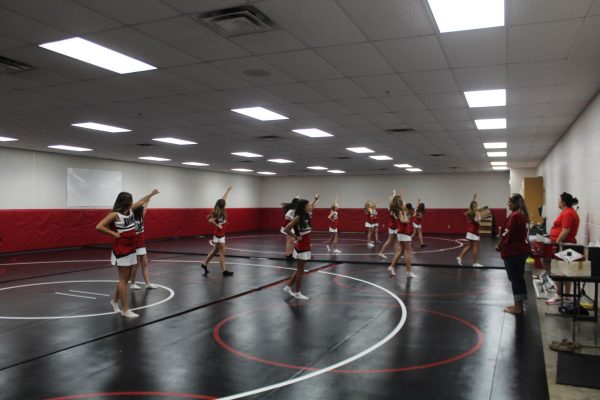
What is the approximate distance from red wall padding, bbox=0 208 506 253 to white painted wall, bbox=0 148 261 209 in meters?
0.54

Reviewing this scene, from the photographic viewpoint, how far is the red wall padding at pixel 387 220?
24803 millimetres

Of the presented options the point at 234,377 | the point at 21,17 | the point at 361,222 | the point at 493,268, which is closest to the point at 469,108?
the point at 493,268

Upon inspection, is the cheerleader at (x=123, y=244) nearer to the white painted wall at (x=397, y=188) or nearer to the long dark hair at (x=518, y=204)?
the long dark hair at (x=518, y=204)

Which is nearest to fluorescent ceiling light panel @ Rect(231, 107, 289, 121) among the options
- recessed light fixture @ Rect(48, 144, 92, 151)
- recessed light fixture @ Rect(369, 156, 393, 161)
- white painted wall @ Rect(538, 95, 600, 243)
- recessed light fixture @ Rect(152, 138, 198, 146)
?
recessed light fixture @ Rect(152, 138, 198, 146)

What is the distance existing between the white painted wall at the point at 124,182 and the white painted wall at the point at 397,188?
78.2 inches

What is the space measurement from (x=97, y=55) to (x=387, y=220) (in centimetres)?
2177

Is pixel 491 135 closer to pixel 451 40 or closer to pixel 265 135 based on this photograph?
pixel 265 135

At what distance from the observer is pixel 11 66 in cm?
601

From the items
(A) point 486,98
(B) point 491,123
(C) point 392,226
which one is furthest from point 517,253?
(C) point 392,226

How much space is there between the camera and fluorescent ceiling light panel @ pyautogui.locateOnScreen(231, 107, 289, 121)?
29.0 feet

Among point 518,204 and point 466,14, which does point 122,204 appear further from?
point 518,204

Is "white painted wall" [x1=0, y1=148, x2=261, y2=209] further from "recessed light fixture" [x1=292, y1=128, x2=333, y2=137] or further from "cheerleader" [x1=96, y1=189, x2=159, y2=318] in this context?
"cheerleader" [x1=96, y1=189, x2=159, y2=318]

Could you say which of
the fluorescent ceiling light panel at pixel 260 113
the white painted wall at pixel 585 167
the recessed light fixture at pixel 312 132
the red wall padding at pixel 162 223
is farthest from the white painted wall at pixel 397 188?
the fluorescent ceiling light panel at pixel 260 113

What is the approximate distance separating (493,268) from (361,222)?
1557 centimetres
